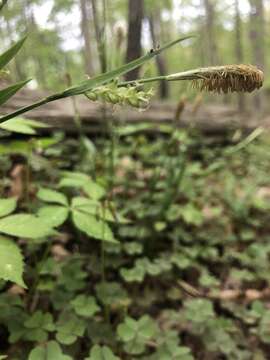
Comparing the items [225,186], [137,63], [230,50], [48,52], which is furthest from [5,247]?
[230,50]

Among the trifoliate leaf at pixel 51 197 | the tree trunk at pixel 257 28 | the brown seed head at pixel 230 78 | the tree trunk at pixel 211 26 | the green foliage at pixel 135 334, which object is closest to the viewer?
the brown seed head at pixel 230 78

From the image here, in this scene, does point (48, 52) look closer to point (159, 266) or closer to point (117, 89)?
point (159, 266)

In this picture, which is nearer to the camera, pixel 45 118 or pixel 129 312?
pixel 129 312

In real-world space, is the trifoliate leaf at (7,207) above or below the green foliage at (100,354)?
above

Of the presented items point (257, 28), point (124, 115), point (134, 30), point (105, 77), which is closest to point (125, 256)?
point (105, 77)

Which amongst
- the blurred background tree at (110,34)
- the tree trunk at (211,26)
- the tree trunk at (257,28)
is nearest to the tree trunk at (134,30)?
the blurred background tree at (110,34)

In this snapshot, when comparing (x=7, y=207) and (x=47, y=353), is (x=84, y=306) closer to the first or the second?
(x=47, y=353)

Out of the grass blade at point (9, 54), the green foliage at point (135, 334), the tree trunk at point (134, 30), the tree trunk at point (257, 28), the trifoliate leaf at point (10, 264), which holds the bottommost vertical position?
the green foliage at point (135, 334)

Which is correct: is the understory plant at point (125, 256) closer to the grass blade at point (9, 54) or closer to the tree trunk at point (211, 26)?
the grass blade at point (9, 54)

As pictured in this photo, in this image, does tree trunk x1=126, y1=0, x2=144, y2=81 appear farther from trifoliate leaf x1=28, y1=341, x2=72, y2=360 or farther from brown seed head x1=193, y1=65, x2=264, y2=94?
trifoliate leaf x1=28, y1=341, x2=72, y2=360
